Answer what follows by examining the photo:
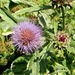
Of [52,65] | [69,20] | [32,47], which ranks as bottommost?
[52,65]

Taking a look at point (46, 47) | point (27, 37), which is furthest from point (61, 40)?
point (27, 37)

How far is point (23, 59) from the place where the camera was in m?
2.00

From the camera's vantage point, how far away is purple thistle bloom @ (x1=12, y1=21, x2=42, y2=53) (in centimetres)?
170

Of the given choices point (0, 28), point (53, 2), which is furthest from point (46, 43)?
point (0, 28)

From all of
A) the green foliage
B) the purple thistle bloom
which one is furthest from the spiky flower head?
the purple thistle bloom

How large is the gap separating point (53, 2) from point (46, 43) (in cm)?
28

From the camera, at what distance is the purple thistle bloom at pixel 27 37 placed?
170cm

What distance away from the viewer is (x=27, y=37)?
1.70 meters

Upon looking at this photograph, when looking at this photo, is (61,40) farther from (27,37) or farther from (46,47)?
(27,37)

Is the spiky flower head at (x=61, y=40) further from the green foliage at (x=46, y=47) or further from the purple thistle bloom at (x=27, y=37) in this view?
the purple thistle bloom at (x=27, y=37)

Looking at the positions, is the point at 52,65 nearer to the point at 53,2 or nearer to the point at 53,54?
the point at 53,54

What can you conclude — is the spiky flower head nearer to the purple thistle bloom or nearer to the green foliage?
the green foliage

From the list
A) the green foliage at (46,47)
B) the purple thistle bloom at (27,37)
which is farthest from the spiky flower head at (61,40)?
the purple thistle bloom at (27,37)

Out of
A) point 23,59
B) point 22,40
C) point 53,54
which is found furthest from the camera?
point 23,59
